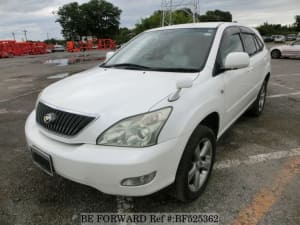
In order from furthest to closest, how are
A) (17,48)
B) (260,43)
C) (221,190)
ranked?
(17,48) < (260,43) < (221,190)

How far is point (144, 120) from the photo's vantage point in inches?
80.9

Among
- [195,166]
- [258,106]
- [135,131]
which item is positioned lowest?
[258,106]

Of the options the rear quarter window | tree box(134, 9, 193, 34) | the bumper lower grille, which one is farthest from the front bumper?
tree box(134, 9, 193, 34)

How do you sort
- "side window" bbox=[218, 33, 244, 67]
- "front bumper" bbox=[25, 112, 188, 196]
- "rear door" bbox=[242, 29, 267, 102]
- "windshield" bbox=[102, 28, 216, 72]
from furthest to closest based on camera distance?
"rear door" bbox=[242, 29, 267, 102] → "side window" bbox=[218, 33, 244, 67] → "windshield" bbox=[102, 28, 216, 72] → "front bumper" bbox=[25, 112, 188, 196]

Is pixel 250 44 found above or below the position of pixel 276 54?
above

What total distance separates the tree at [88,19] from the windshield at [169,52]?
7293 centimetres

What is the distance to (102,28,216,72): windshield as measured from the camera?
294cm

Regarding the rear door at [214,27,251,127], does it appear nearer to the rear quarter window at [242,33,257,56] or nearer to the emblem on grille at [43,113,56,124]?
the rear quarter window at [242,33,257,56]

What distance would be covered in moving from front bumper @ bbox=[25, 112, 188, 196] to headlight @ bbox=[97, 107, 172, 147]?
0.15ft

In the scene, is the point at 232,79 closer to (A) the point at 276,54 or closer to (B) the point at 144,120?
(B) the point at 144,120

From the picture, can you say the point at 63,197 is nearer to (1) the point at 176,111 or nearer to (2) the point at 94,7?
(1) the point at 176,111

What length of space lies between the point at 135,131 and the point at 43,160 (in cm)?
88

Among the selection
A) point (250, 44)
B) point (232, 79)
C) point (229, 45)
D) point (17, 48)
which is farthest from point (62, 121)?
point (17, 48)

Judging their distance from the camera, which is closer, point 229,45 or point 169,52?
point 169,52
